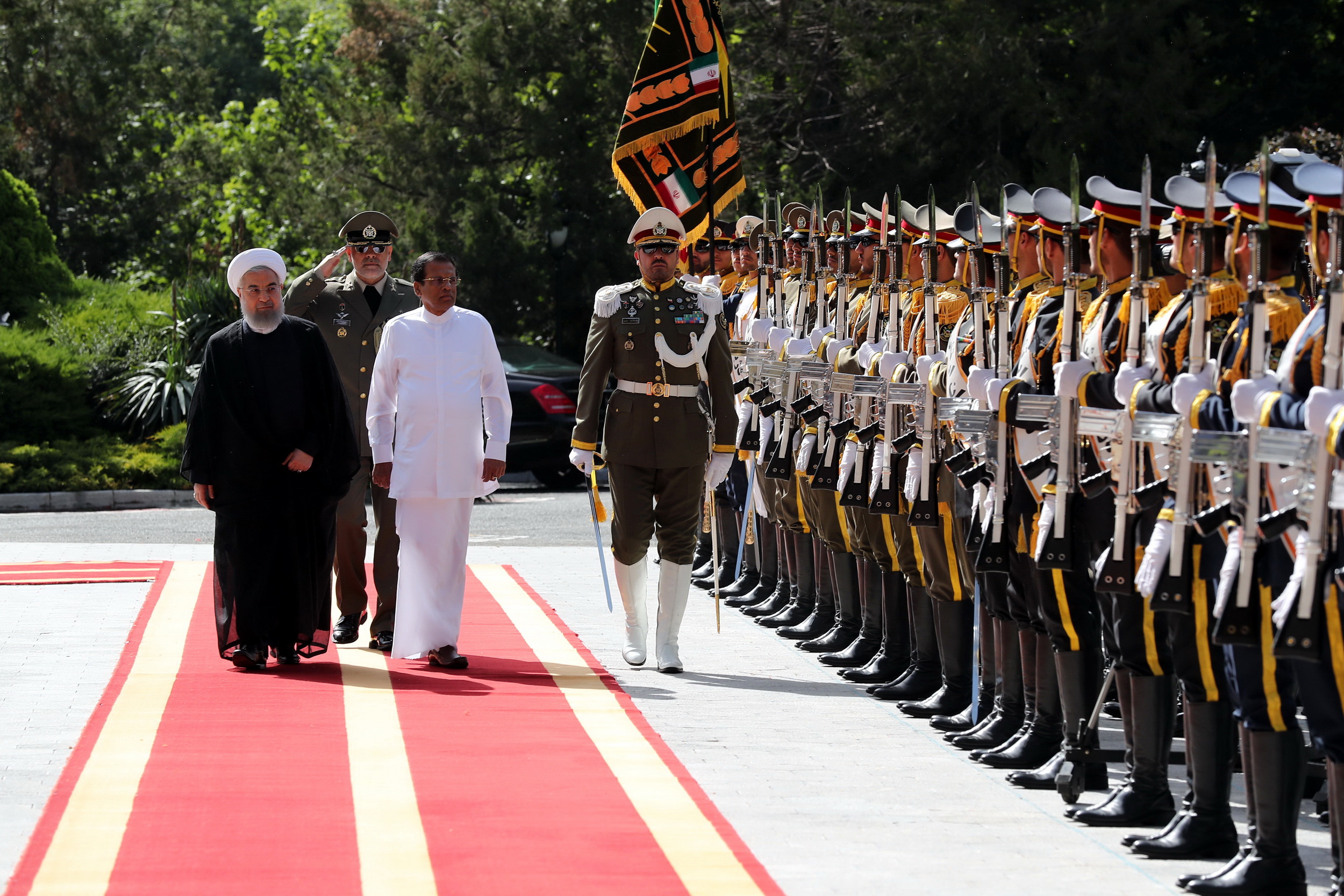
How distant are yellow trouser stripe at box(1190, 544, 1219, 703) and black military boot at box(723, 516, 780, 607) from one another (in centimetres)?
554

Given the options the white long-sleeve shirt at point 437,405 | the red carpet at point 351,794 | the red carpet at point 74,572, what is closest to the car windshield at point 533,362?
the red carpet at point 74,572

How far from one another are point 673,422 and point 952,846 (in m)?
3.36

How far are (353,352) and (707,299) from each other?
196 centimetres

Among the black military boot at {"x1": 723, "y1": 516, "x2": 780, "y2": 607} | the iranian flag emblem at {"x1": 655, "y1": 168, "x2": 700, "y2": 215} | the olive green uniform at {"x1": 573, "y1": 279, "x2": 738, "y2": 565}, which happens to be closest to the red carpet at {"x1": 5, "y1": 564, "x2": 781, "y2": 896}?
the olive green uniform at {"x1": 573, "y1": 279, "x2": 738, "y2": 565}

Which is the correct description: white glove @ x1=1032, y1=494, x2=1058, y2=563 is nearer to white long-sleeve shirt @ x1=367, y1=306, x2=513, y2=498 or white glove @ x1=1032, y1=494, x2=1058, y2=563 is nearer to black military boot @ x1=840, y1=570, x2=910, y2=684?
black military boot @ x1=840, y1=570, x2=910, y2=684

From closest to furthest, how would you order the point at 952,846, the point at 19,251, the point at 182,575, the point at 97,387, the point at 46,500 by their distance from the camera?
the point at 952,846 → the point at 182,575 → the point at 46,500 → the point at 97,387 → the point at 19,251

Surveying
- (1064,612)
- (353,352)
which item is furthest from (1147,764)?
(353,352)

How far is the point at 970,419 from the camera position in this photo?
21.6ft

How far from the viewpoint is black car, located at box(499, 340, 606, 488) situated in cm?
1877

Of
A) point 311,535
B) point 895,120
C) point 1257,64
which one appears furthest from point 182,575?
point 1257,64

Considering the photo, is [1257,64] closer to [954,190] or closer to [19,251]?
[954,190]

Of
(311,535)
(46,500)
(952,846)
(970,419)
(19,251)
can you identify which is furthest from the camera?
(19,251)

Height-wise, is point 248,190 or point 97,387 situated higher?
point 248,190

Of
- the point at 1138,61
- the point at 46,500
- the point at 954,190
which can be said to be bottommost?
the point at 46,500
